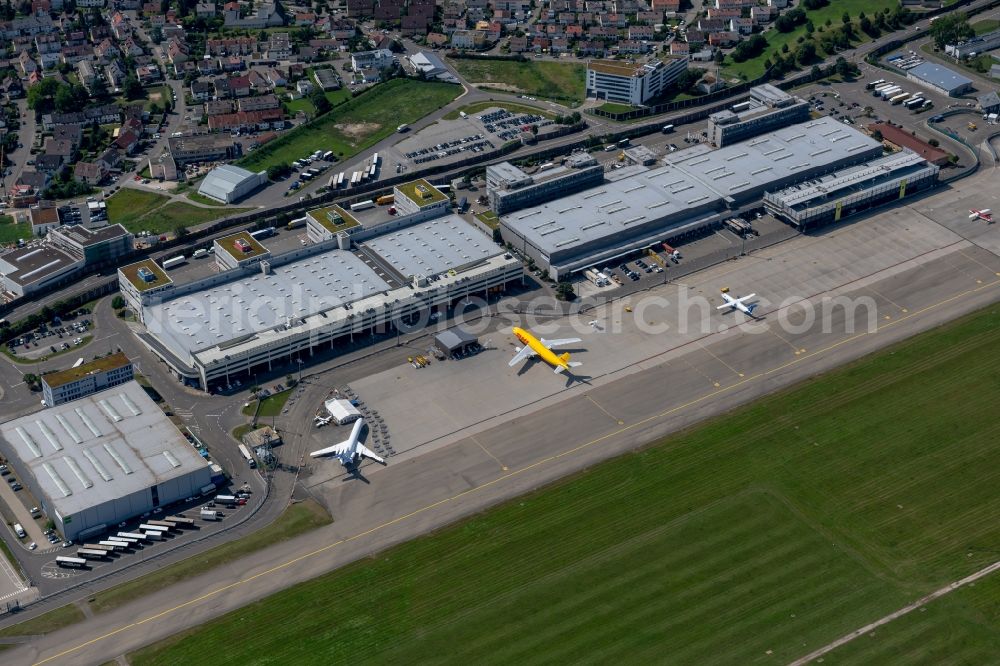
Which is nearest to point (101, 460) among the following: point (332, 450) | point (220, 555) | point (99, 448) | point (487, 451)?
point (99, 448)

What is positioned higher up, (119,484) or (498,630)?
(119,484)

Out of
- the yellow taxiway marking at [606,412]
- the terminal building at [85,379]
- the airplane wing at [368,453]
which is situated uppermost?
the terminal building at [85,379]

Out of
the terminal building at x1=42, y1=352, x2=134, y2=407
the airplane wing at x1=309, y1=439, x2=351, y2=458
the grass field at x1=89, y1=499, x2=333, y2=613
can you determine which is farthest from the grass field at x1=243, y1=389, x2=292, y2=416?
the grass field at x1=89, y1=499, x2=333, y2=613

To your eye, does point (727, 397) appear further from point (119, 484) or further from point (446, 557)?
point (119, 484)

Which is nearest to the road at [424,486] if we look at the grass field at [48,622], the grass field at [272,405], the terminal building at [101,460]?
the grass field at [48,622]

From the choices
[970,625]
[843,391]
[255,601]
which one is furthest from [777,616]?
[255,601]

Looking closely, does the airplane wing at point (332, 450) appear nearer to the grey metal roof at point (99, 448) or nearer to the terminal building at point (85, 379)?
the grey metal roof at point (99, 448)
